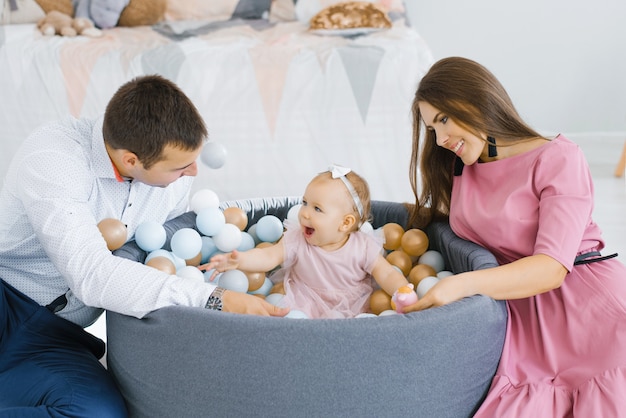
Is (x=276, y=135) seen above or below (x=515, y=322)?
below

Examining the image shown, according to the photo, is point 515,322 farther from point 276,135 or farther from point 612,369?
point 276,135

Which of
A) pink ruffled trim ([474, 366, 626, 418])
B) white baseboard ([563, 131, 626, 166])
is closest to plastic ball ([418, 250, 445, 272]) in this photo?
pink ruffled trim ([474, 366, 626, 418])

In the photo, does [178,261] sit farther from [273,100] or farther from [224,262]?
[273,100]

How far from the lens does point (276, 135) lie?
10.1 ft

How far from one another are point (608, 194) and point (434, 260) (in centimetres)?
181

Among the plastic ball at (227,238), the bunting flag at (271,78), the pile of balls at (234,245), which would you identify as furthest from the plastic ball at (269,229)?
the bunting flag at (271,78)

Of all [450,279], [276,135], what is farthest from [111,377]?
[276,135]

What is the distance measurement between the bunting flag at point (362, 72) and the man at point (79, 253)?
1.54m

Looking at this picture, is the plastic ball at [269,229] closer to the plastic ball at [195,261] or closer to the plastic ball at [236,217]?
the plastic ball at [236,217]

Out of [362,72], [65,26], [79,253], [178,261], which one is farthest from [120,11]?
[79,253]

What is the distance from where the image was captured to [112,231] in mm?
1679

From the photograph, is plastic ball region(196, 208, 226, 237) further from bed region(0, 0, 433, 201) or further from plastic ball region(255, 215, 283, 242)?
bed region(0, 0, 433, 201)

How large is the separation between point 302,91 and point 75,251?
→ 1813 mm

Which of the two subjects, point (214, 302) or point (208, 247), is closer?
point (214, 302)
